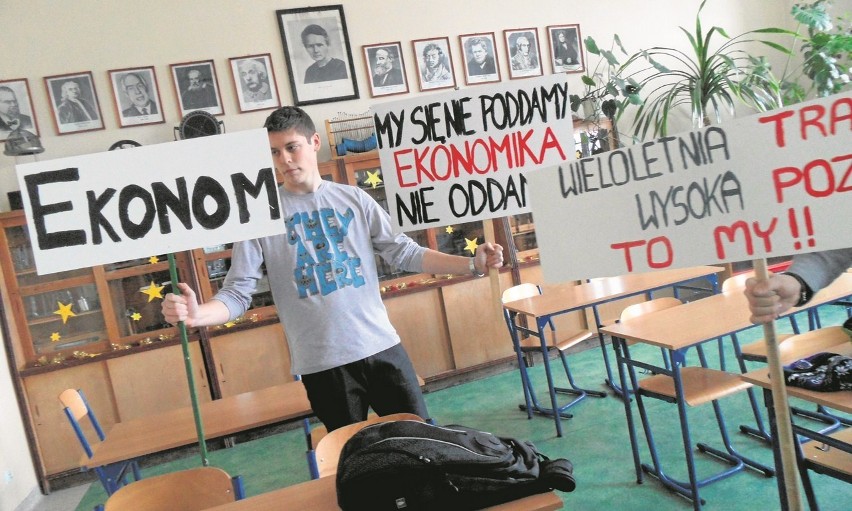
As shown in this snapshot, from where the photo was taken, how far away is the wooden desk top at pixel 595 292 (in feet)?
10.9

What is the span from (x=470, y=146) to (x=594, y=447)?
6.69ft

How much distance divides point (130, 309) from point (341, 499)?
3.39m

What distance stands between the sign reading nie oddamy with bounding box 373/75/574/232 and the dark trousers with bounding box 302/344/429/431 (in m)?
0.48

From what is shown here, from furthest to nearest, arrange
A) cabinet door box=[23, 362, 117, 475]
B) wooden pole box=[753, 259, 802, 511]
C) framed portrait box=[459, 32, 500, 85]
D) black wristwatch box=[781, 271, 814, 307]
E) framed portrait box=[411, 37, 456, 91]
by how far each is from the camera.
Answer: framed portrait box=[459, 32, 500, 85], framed portrait box=[411, 37, 456, 91], cabinet door box=[23, 362, 117, 475], black wristwatch box=[781, 271, 814, 307], wooden pole box=[753, 259, 802, 511]

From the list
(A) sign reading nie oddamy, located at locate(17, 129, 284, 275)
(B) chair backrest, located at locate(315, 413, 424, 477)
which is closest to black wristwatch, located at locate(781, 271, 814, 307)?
(B) chair backrest, located at locate(315, 413, 424, 477)

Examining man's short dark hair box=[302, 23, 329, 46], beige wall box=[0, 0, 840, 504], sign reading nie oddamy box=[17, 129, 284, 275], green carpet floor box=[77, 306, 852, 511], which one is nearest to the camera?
sign reading nie oddamy box=[17, 129, 284, 275]

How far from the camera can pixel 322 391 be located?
1794 mm

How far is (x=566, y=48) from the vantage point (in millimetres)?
5004

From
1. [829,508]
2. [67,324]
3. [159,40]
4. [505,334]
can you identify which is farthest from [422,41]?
[829,508]

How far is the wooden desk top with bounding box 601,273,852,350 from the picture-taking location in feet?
7.43

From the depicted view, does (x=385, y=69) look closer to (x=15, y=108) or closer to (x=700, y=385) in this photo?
(x=15, y=108)

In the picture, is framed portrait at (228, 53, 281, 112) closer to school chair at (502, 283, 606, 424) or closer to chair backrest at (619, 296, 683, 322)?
school chair at (502, 283, 606, 424)

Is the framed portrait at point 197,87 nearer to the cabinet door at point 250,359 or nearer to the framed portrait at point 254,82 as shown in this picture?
the framed portrait at point 254,82

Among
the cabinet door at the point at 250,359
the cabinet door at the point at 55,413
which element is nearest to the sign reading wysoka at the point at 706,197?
the cabinet door at the point at 250,359
